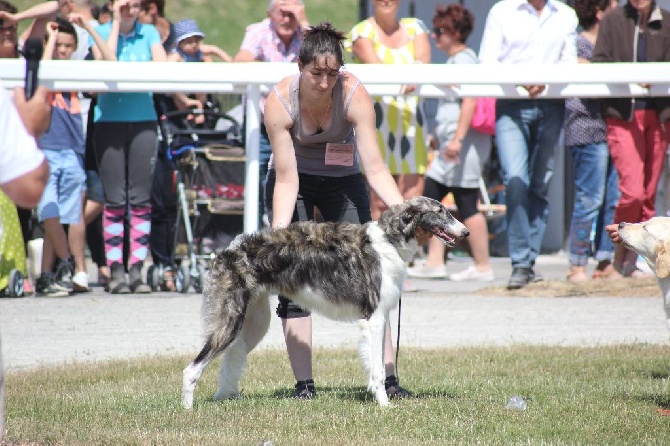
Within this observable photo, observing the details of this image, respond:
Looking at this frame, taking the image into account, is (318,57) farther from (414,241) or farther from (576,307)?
(576,307)

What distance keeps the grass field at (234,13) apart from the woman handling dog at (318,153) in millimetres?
30872

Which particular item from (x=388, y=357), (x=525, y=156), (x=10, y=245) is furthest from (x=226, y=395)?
(x=525, y=156)

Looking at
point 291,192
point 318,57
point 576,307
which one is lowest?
point 576,307

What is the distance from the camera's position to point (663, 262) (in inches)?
236

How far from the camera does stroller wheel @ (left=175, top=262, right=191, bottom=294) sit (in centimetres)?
1071

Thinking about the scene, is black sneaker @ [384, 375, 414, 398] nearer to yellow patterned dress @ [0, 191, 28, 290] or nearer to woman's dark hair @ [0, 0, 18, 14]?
yellow patterned dress @ [0, 191, 28, 290]

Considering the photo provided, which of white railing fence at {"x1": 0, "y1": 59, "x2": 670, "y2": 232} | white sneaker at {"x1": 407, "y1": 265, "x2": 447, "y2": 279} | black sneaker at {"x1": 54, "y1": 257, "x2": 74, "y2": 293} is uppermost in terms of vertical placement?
white railing fence at {"x1": 0, "y1": 59, "x2": 670, "y2": 232}

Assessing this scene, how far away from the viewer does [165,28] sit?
41.9ft

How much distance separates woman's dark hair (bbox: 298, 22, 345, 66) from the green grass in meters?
1.96

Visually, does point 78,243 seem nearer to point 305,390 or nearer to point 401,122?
point 401,122

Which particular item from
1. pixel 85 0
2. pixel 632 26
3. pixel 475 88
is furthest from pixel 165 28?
pixel 632 26

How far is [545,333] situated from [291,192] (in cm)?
319

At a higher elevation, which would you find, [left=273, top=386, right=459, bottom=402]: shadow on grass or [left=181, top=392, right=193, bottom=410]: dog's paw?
[left=181, top=392, right=193, bottom=410]: dog's paw

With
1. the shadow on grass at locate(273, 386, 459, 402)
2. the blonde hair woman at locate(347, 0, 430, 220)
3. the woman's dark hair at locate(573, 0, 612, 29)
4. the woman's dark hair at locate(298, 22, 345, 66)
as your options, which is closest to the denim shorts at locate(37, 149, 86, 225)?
the blonde hair woman at locate(347, 0, 430, 220)
